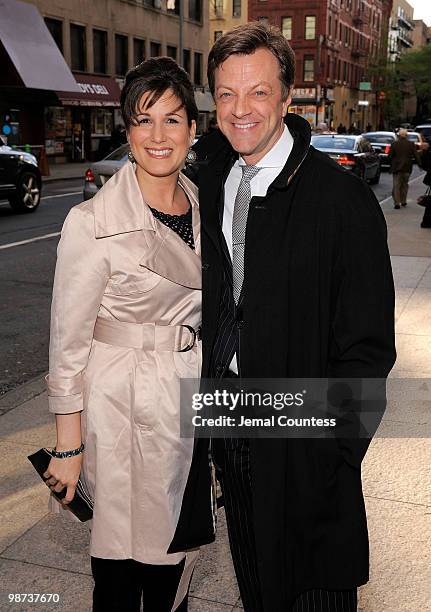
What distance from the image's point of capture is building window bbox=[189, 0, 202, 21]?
39.8 meters

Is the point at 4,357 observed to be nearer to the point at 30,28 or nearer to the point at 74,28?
the point at 30,28

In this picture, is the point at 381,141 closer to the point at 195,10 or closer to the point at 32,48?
the point at 32,48

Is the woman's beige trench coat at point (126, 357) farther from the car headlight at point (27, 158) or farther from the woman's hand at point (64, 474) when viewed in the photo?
the car headlight at point (27, 158)

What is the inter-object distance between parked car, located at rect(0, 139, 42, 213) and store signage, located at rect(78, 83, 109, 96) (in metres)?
15.4

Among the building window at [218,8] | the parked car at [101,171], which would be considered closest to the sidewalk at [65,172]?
the parked car at [101,171]

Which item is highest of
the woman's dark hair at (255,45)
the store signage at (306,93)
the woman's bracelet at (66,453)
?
the store signage at (306,93)

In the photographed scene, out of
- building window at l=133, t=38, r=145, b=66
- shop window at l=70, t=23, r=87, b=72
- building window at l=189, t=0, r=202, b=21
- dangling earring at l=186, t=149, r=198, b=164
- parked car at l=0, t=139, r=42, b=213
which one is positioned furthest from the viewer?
building window at l=189, t=0, r=202, b=21

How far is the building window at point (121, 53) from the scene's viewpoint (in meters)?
33.3

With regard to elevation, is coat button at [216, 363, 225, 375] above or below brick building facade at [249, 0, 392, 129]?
below

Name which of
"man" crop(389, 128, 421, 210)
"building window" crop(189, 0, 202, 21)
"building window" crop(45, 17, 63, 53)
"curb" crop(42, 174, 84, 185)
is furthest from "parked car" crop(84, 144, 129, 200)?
"building window" crop(189, 0, 202, 21)

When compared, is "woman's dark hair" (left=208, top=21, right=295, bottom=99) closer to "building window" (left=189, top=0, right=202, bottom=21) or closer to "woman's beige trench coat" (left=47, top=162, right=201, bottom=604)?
"woman's beige trench coat" (left=47, top=162, right=201, bottom=604)

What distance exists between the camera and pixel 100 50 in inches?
1271

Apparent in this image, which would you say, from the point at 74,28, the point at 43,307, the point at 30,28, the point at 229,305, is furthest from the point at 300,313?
the point at 74,28

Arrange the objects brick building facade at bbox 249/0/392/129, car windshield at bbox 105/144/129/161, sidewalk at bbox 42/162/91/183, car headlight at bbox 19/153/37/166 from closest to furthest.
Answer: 1. car windshield at bbox 105/144/129/161
2. car headlight at bbox 19/153/37/166
3. sidewalk at bbox 42/162/91/183
4. brick building facade at bbox 249/0/392/129
